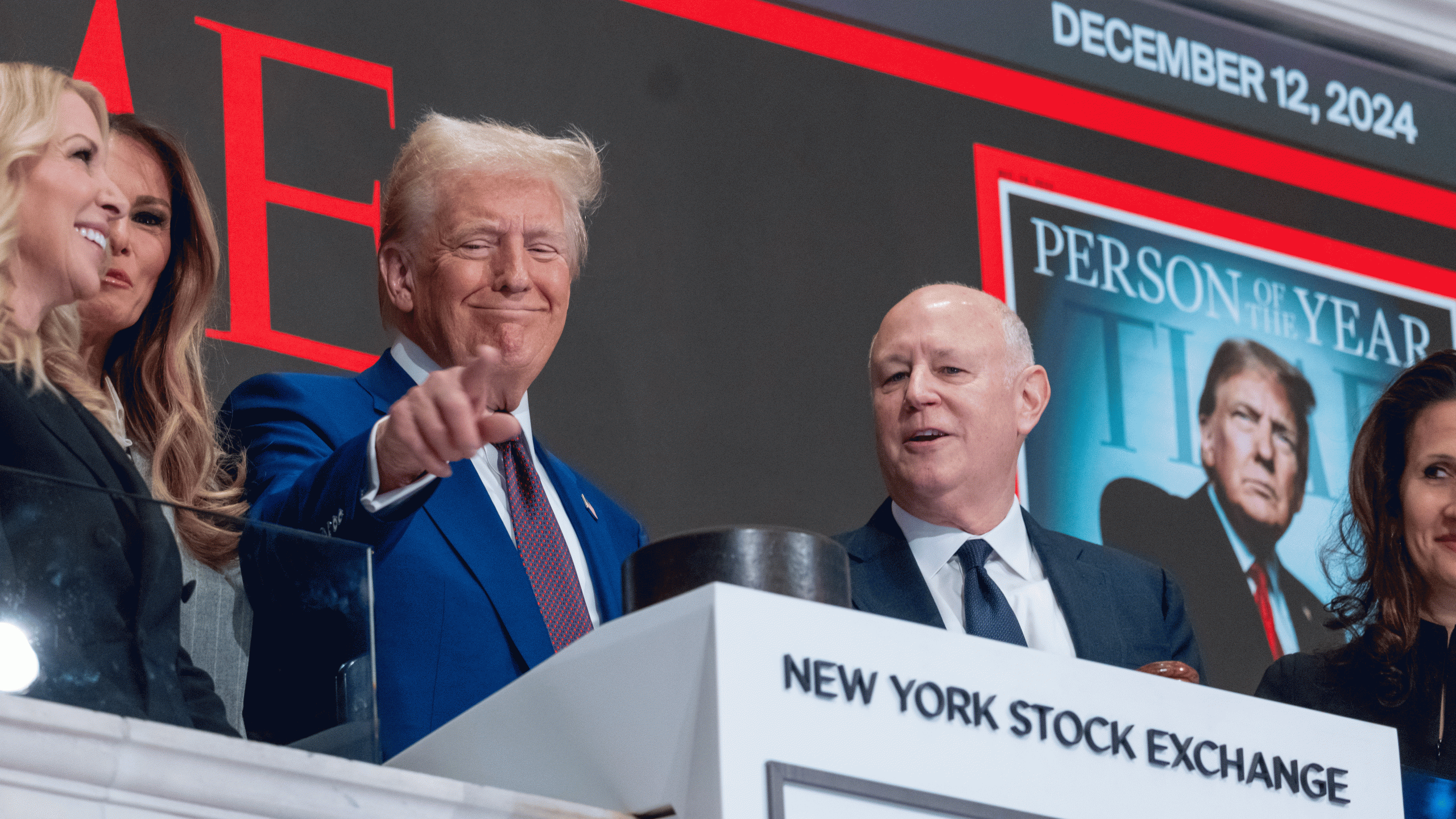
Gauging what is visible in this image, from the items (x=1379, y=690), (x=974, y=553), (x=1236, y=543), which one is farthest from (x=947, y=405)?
(x=1236, y=543)

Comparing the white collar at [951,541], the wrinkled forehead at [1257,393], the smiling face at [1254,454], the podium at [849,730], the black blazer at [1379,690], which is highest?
the wrinkled forehead at [1257,393]

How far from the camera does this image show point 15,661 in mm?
1432

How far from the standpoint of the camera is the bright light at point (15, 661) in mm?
1420

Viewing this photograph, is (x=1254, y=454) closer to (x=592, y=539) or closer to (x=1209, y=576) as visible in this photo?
(x=1209, y=576)

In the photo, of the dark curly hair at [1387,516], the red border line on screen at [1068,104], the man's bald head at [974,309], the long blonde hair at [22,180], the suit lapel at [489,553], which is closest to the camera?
the long blonde hair at [22,180]

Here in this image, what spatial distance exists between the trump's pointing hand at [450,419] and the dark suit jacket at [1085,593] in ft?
3.16

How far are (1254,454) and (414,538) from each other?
2.44 metres

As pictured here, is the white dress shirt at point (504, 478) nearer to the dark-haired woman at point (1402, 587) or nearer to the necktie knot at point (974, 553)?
the necktie knot at point (974, 553)

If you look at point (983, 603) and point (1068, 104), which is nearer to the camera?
point (983, 603)

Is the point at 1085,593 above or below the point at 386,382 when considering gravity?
below

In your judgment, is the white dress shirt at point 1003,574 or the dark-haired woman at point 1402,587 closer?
the white dress shirt at point 1003,574

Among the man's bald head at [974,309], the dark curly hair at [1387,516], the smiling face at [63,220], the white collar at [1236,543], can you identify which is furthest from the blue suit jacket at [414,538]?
the white collar at [1236,543]

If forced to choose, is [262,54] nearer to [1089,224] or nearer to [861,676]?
[1089,224]

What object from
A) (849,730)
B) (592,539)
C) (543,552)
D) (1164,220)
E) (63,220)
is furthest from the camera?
(1164,220)
